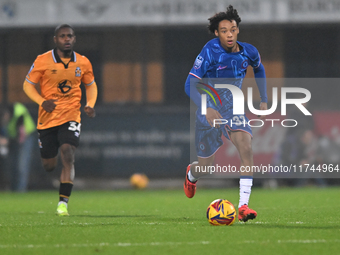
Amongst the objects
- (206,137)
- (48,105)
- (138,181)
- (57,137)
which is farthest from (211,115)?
(138,181)

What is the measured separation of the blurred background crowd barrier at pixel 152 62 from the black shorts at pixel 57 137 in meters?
7.46

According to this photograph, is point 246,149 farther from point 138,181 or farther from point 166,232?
point 138,181

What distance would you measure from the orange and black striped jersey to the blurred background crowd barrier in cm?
769

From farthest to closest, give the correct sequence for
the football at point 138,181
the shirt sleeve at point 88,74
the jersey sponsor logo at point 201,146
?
the football at point 138,181, the shirt sleeve at point 88,74, the jersey sponsor logo at point 201,146

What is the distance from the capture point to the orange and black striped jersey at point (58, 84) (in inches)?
340

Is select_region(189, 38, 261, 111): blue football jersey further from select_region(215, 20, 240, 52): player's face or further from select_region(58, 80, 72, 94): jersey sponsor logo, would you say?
select_region(58, 80, 72, 94): jersey sponsor logo

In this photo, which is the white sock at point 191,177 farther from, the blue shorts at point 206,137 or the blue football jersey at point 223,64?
the blue football jersey at point 223,64

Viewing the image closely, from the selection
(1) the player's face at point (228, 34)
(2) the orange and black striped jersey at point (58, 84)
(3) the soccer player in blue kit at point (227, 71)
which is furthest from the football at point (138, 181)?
(1) the player's face at point (228, 34)

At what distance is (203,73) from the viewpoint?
7.41 metres

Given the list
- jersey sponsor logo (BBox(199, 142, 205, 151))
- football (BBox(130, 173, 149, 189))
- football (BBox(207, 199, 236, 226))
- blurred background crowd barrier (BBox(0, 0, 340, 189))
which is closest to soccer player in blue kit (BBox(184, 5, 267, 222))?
jersey sponsor logo (BBox(199, 142, 205, 151))

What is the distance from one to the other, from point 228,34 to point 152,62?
1047cm

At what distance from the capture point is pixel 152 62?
17734 millimetres

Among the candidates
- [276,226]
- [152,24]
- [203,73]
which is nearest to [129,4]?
[152,24]

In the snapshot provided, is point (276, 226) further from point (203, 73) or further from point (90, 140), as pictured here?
point (90, 140)
